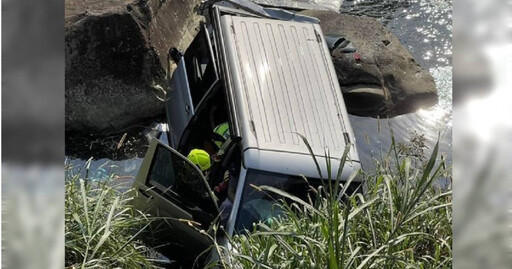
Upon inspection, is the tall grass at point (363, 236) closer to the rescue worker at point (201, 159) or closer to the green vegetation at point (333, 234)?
the green vegetation at point (333, 234)

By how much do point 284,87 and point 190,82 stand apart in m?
1.51

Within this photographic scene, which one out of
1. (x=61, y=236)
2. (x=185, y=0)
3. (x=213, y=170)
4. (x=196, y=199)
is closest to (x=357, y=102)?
(x=185, y=0)

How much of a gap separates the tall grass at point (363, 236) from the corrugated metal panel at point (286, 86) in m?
1.87

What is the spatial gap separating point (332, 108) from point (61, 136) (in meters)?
5.10

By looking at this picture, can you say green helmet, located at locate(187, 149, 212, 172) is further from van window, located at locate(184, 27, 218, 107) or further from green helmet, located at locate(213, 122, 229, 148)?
van window, located at locate(184, 27, 218, 107)

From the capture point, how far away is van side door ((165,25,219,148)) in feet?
22.7

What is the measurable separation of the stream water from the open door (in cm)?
68

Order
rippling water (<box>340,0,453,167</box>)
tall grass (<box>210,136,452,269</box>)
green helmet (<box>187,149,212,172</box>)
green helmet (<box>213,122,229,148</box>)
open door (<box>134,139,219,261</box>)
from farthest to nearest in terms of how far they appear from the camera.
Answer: rippling water (<box>340,0,453,167</box>) → green helmet (<box>213,122,229,148</box>) → green helmet (<box>187,149,212,172</box>) → open door (<box>134,139,219,261</box>) → tall grass (<box>210,136,452,269</box>)

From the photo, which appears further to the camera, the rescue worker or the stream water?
the stream water

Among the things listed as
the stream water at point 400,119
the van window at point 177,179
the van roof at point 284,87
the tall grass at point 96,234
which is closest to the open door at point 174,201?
the van window at point 177,179

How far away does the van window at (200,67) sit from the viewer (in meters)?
6.88

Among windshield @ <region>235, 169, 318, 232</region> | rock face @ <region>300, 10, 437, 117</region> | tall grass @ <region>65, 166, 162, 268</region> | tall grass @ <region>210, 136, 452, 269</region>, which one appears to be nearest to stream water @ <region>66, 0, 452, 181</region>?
rock face @ <region>300, 10, 437, 117</region>

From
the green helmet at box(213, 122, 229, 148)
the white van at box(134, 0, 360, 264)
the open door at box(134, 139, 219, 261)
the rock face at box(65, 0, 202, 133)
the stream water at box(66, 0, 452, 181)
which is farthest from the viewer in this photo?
the rock face at box(65, 0, 202, 133)

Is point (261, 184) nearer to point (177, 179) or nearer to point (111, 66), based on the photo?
point (177, 179)
